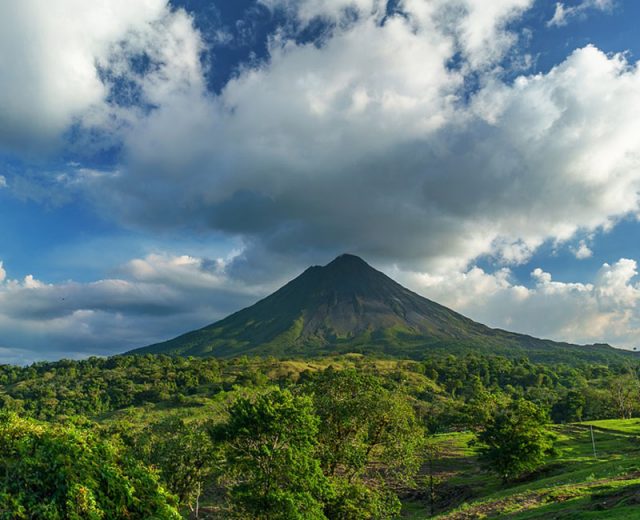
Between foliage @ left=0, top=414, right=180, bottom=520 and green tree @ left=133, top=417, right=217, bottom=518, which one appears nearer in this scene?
foliage @ left=0, top=414, right=180, bottom=520

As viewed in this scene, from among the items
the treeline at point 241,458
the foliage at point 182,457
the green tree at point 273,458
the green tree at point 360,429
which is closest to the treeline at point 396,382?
the green tree at point 360,429

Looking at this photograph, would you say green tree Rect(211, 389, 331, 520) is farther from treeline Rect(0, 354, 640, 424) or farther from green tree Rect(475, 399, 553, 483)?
treeline Rect(0, 354, 640, 424)

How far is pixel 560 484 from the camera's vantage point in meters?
40.6

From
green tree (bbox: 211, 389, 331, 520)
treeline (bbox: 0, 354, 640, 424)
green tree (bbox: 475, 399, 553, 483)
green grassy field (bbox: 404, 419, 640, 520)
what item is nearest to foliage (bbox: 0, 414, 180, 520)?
green tree (bbox: 211, 389, 331, 520)

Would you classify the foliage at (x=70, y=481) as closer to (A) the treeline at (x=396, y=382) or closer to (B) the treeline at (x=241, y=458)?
(B) the treeline at (x=241, y=458)

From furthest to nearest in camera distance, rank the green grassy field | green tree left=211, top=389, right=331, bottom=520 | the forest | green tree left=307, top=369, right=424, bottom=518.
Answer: green tree left=307, top=369, right=424, bottom=518, green tree left=211, top=389, right=331, bottom=520, the green grassy field, the forest

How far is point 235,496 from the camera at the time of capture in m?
29.1

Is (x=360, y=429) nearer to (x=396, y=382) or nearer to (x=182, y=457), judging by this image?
(x=182, y=457)

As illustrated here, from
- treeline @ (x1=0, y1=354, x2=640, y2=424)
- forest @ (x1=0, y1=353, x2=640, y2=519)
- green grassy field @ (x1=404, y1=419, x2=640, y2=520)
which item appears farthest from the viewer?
treeline @ (x1=0, y1=354, x2=640, y2=424)

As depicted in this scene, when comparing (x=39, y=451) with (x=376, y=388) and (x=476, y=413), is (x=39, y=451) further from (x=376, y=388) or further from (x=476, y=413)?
(x=476, y=413)

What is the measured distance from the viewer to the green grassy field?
26.5 m

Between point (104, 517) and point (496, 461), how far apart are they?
51.5 meters

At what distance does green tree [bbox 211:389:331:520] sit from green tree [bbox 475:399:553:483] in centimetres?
3061

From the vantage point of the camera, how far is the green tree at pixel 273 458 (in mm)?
27898
